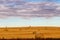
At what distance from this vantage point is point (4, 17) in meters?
1.79

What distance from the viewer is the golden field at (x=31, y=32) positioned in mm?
1751

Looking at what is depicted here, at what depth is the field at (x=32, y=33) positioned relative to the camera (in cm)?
175

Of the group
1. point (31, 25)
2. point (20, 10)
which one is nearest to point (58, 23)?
point (31, 25)

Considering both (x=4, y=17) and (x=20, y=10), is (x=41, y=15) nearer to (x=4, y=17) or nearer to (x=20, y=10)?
(x=20, y=10)

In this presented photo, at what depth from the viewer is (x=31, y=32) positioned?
1773 millimetres

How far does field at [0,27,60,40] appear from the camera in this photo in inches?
68.8

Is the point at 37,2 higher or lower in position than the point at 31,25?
higher

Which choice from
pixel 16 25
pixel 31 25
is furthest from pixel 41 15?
pixel 16 25

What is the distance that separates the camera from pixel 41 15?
1.81m

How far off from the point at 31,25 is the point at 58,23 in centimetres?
31

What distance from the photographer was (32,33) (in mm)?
1771

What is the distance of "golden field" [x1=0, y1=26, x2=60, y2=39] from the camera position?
1751 millimetres

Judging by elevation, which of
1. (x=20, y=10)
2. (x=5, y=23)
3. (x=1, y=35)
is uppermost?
(x=20, y=10)

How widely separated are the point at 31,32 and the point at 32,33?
16mm
